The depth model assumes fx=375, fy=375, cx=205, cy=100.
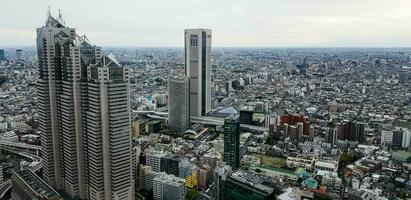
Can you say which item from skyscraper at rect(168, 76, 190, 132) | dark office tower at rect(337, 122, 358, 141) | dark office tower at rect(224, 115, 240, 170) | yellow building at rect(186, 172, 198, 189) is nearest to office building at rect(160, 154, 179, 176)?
yellow building at rect(186, 172, 198, 189)

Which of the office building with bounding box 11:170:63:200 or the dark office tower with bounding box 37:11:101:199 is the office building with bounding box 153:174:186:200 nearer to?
the dark office tower with bounding box 37:11:101:199

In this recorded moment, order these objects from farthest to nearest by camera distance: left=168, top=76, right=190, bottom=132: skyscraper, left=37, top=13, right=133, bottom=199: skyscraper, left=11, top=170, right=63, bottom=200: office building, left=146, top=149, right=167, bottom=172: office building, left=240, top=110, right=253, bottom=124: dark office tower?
left=240, top=110, right=253, bottom=124: dark office tower → left=168, top=76, right=190, bottom=132: skyscraper → left=146, top=149, right=167, bottom=172: office building → left=11, top=170, right=63, bottom=200: office building → left=37, top=13, right=133, bottom=199: skyscraper

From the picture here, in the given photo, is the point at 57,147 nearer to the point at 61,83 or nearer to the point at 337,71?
the point at 61,83

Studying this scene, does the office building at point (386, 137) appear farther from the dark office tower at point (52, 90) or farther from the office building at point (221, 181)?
the dark office tower at point (52, 90)

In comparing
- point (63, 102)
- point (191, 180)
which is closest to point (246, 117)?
point (191, 180)

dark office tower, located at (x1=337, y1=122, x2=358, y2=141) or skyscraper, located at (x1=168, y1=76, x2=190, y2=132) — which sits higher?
A: skyscraper, located at (x1=168, y1=76, x2=190, y2=132)

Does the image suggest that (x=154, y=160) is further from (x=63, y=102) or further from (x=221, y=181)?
(x=63, y=102)
